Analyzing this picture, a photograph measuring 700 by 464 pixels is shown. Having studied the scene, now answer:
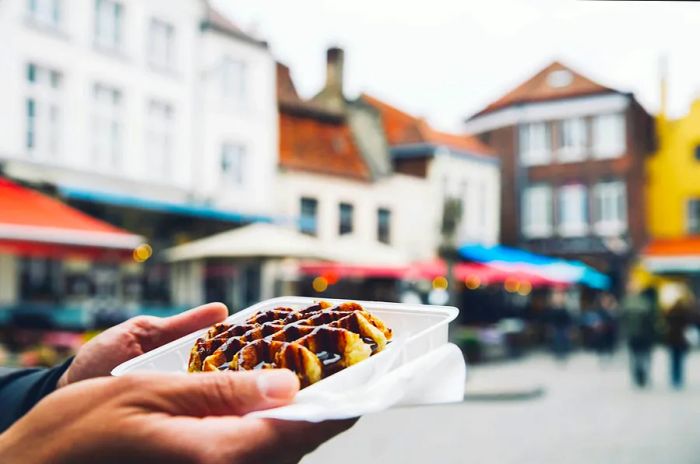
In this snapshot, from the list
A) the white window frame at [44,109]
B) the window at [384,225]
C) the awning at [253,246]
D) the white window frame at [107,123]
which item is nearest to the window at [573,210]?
the window at [384,225]

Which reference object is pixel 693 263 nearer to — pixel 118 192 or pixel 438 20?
pixel 438 20

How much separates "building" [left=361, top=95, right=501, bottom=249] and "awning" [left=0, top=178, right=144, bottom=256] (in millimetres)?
987

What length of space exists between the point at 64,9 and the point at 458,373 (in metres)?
3.26

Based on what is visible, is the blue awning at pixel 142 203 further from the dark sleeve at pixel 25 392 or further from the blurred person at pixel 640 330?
the dark sleeve at pixel 25 392

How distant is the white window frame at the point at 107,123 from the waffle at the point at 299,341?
117 inches

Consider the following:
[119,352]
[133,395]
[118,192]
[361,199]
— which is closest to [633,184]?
[361,199]

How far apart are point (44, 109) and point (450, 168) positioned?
2188 millimetres

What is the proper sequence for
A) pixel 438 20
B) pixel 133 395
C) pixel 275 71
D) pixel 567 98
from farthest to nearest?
1. pixel 275 71
2. pixel 567 98
3. pixel 438 20
4. pixel 133 395

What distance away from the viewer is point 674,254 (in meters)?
1.51

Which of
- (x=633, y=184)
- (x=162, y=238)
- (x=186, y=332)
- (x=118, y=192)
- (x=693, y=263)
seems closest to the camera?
(x=186, y=332)

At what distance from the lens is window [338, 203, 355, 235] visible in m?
1.76

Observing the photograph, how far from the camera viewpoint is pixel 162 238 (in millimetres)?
2922

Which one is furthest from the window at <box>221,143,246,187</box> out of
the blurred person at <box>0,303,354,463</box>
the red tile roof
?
the blurred person at <box>0,303,354,463</box>

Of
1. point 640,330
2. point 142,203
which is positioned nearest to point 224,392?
point 142,203
